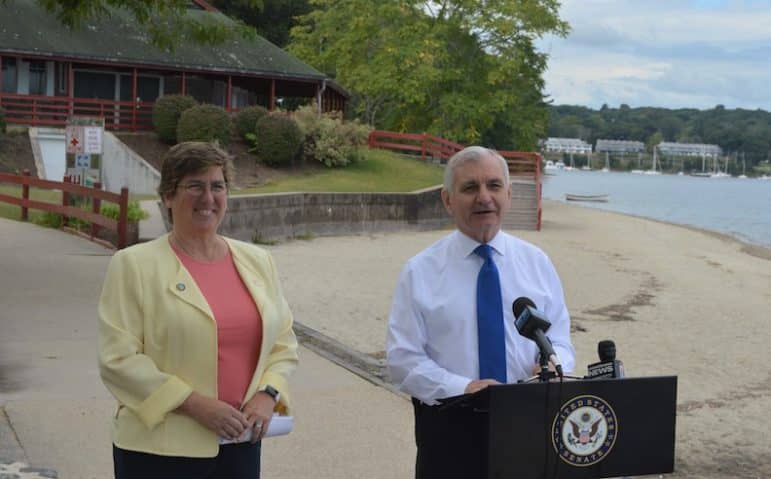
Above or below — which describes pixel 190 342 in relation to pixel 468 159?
below

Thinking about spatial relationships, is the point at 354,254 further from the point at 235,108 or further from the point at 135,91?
the point at 235,108

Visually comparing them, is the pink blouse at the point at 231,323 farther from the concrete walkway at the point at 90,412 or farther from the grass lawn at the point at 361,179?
the grass lawn at the point at 361,179

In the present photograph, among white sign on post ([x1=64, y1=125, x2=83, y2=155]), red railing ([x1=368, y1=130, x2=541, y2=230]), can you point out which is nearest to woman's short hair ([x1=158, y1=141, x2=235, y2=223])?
white sign on post ([x1=64, y1=125, x2=83, y2=155])

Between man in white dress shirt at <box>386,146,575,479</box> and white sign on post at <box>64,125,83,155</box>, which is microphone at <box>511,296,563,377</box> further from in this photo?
white sign on post at <box>64,125,83,155</box>

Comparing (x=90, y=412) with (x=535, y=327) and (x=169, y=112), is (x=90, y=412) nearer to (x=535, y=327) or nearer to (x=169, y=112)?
(x=535, y=327)

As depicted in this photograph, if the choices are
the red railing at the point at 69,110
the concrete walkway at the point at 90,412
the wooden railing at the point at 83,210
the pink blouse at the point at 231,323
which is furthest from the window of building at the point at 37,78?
the pink blouse at the point at 231,323

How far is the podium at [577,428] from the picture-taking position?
3041 millimetres

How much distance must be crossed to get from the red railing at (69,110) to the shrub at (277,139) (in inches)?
199

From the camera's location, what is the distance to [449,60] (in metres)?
44.9

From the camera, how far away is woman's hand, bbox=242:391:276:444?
143 inches

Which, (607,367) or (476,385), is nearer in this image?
(476,385)

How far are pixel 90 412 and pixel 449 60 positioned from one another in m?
38.4

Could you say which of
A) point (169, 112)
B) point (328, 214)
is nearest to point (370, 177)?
point (169, 112)

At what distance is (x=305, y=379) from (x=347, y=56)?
127 feet
